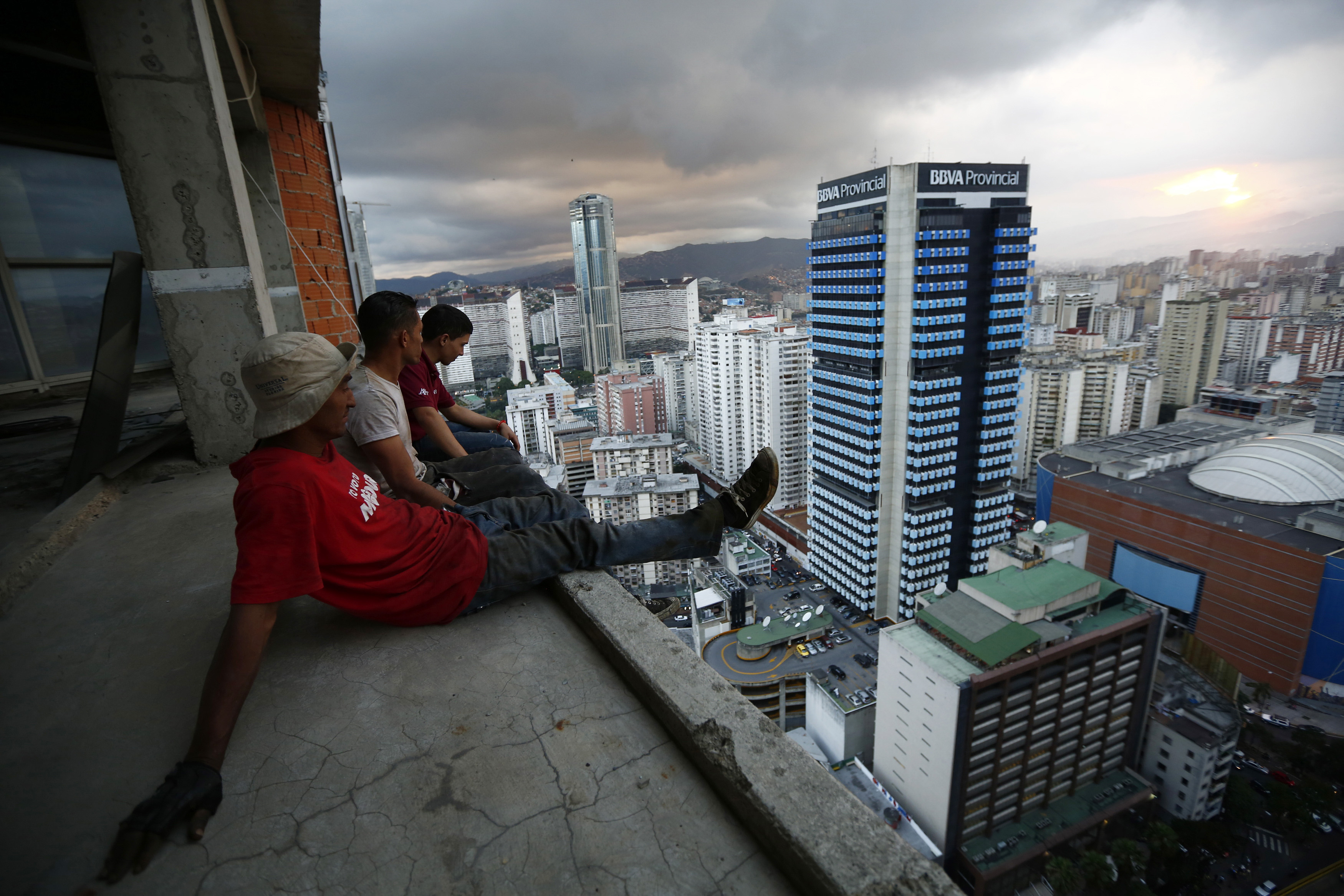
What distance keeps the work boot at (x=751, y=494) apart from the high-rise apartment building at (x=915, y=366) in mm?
16523

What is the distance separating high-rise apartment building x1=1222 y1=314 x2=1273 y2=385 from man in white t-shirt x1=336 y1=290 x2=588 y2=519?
45.4 m

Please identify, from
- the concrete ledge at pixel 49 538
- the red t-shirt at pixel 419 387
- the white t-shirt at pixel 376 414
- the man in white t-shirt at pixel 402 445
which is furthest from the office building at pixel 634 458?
the white t-shirt at pixel 376 414

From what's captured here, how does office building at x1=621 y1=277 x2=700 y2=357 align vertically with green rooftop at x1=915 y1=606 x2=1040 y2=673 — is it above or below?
above

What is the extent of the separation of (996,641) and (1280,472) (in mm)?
15241

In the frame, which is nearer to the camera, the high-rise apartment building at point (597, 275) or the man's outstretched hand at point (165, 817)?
the man's outstretched hand at point (165, 817)

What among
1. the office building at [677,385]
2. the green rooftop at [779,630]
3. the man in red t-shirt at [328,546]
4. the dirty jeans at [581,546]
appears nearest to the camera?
the man in red t-shirt at [328,546]

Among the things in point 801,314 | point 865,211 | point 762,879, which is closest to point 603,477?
point 865,211

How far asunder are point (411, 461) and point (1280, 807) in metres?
18.1

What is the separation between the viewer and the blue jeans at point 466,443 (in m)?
3.37

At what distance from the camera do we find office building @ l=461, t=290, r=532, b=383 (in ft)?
150

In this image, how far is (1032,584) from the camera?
11.0 m

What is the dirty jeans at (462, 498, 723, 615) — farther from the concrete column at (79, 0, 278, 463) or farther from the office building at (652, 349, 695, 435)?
the office building at (652, 349, 695, 435)

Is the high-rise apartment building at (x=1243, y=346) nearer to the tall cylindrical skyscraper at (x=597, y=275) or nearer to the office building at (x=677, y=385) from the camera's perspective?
the office building at (x=677, y=385)

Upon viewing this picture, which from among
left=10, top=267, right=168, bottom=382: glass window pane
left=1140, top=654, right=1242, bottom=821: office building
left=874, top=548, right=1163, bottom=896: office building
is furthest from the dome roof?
left=10, top=267, right=168, bottom=382: glass window pane
